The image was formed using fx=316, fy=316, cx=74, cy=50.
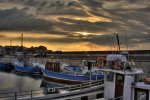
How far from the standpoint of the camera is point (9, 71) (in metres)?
113

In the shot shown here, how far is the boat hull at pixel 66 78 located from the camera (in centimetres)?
5958

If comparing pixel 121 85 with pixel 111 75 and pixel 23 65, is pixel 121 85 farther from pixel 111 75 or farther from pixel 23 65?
pixel 23 65

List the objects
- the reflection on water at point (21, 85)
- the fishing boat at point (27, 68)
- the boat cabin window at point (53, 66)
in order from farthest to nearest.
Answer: the fishing boat at point (27, 68)
the boat cabin window at point (53, 66)
the reflection on water at point (21, 85)

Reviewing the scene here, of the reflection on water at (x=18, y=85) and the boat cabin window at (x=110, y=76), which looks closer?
the boat cabin window at (x=110, y=76)

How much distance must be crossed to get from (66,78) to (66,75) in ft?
1.98

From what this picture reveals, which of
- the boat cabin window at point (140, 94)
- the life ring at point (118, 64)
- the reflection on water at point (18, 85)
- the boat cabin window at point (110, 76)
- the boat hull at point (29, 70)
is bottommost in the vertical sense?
the reflection on water at point (18, 85)

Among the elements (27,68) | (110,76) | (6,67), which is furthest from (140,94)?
(6,67)

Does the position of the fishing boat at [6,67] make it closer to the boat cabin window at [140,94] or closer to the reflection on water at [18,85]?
the reflection on water at [18,85]

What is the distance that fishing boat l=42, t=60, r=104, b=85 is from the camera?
59.6m

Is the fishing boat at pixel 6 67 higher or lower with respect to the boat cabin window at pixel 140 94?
lower

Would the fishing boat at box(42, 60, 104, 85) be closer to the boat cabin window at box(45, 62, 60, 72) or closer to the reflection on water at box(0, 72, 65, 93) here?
the boat cabin window at box(45, 62, 60, 72)

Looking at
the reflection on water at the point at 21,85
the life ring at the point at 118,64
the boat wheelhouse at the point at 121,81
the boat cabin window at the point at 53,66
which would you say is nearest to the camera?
the boat wheelhouse at the point at 121,81

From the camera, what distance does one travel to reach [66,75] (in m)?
63.7

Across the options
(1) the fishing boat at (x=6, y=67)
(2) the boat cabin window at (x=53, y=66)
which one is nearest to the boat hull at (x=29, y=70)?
(1) the fishing boat at (x=6, y=67)
